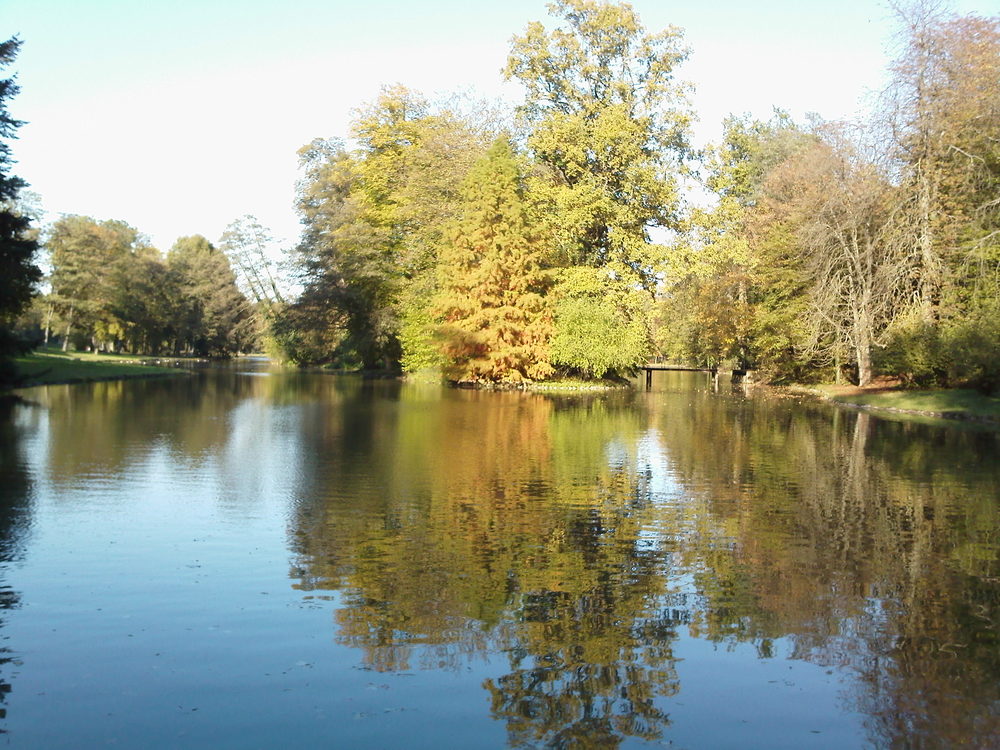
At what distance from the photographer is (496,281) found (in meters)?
45.5

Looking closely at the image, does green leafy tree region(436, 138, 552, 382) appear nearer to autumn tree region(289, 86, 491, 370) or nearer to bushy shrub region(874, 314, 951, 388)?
autumn tree region(289, 86, 491, 370)

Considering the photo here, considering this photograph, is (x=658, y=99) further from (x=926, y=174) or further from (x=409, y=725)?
(x=409, y=725)

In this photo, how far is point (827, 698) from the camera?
627 cm

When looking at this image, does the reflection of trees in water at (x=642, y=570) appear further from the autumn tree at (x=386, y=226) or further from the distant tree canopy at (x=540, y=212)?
the autumn tree at (x=386, y=226)

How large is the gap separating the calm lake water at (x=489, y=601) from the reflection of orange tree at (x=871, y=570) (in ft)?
0.14

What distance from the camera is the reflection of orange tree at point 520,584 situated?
6.31 m

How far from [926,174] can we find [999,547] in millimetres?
30070

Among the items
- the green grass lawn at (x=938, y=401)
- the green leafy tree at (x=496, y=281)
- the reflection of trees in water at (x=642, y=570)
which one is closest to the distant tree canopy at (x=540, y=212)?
the green leafy tree at (x=496, y=281)

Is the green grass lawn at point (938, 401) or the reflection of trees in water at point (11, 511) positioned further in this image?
the green grass lawn at point (938, 401)

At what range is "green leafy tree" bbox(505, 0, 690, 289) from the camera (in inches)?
1860

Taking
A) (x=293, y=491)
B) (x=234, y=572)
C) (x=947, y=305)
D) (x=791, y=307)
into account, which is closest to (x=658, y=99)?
(x=791, y=307)

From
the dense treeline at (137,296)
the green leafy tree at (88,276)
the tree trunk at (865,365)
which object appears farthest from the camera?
the dense treeline at (137,296)

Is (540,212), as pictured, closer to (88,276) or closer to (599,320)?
(599,320)

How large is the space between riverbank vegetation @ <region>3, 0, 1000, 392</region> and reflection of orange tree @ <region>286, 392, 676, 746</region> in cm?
2272
